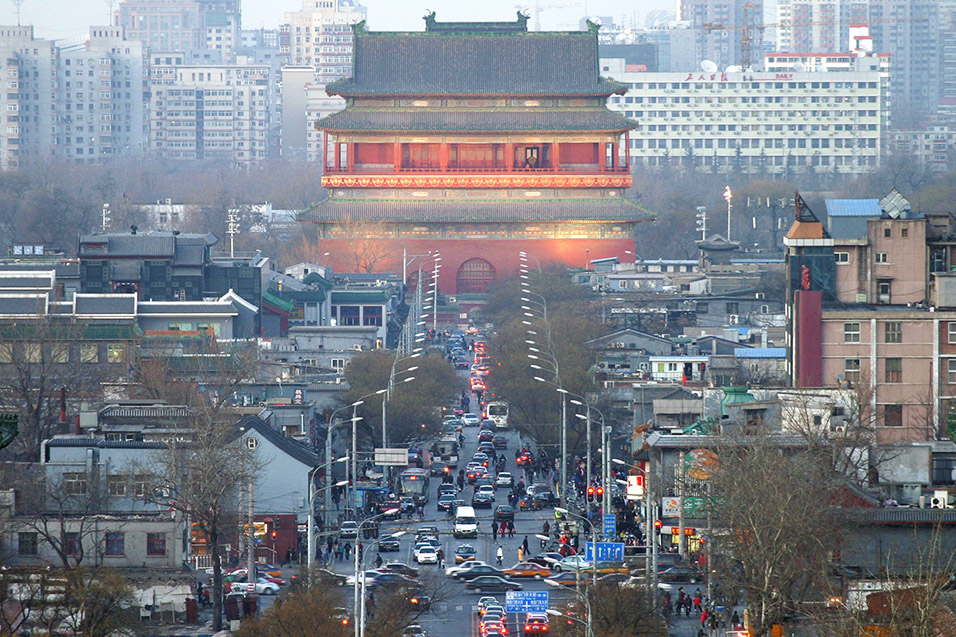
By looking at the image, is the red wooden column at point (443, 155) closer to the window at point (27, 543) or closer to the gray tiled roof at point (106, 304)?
the gray tiled roof at point (106, 304)

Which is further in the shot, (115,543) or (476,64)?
(476,64)

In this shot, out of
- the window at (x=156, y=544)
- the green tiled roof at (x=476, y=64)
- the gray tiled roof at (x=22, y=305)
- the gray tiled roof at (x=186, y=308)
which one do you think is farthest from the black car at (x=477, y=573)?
the green tiled roof at (x=476, y=64)

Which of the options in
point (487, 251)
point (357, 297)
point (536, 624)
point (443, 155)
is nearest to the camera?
point (536, 624)

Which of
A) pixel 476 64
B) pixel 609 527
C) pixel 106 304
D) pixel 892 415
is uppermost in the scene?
pixel 476 64

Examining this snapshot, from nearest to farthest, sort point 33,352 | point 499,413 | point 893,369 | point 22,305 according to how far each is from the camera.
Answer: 1. point 893,369
2. point 33,352
3. point 499,413
4. point 22,305

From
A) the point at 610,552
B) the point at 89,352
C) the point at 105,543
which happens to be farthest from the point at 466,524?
the point at 89,352

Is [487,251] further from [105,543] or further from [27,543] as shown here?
[27,543]

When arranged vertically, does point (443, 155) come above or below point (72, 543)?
above
